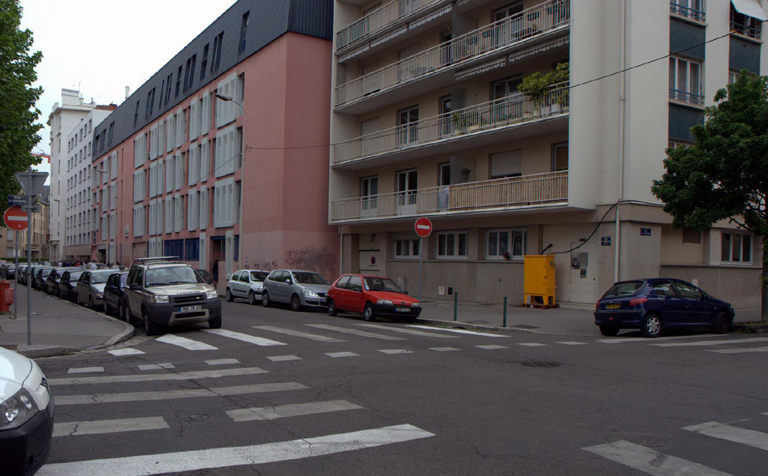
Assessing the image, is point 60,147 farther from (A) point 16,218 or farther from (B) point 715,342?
(B) point 715,342

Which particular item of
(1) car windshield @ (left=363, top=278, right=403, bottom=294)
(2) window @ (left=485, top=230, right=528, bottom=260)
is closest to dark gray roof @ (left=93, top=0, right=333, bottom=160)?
(2) window @ (left=485, top=230, right=528, bottom=260)

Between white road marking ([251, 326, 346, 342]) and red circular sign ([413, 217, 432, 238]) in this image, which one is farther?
red circular sign ([413, 217, 432, 238])

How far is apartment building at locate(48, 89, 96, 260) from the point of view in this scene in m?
92.2

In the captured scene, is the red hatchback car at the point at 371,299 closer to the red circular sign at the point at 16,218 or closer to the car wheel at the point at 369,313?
the car wheel at the point at 369,313

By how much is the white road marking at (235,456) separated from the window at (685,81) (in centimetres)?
1953

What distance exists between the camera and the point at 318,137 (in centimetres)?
3316

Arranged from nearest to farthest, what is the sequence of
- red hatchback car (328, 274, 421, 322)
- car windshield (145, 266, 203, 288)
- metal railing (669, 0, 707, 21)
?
car windshield (145, 266, 203, 288)
red hatchback car (328, 274, 421, 322)
metal railing (669, 0, 707, 21)

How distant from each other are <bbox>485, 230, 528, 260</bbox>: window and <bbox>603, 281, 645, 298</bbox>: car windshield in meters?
8.05

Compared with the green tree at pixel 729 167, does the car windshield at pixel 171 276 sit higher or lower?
lower

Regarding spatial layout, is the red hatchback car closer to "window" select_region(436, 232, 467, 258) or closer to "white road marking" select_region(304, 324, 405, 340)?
"white road marking" select_region(304, 324, 405, 340)

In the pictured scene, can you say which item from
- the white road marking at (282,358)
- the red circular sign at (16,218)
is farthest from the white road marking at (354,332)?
the red circular sign at (16,218)

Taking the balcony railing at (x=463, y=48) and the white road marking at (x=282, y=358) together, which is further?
the balcony railing at (x=463, y=48)

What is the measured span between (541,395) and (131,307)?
459 inches

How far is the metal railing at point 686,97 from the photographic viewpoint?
70.4 feet
